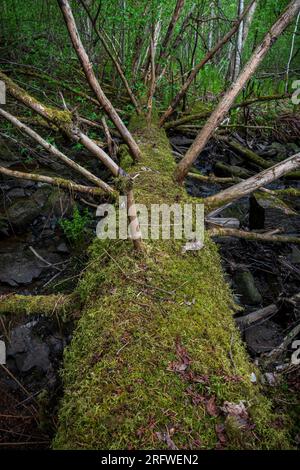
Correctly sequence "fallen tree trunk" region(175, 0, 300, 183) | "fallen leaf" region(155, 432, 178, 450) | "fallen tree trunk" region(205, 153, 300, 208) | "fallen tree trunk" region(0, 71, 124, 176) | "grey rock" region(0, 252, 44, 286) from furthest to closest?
"grey rock" region(0, 252, 44, 286), "fallen tree trunk" region(175, 0, 300, 183), "fallen tree trunk" region(205, 153, 300, 208), "fallen tree trunk" region(0, 71, 124, 176), "fallen leaf" region(155, 432, 178, 450)

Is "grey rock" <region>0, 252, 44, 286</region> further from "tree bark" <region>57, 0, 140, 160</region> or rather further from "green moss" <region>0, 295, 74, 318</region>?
"tree bark" <region>57, 0, 140, 160</region>

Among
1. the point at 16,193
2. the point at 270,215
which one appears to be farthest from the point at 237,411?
the point at 16,193

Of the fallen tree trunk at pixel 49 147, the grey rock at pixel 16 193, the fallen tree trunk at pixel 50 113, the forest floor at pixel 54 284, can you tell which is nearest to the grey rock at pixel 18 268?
the forest floor at pixel 54 284

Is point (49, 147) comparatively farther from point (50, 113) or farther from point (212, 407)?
point (212, 407)

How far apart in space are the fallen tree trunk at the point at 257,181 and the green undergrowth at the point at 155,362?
0.75 m

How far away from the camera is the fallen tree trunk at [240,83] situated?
2.66 metres

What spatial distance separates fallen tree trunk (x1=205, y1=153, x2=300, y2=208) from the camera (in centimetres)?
255

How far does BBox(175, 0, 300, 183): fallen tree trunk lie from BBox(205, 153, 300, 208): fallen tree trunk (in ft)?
1.45

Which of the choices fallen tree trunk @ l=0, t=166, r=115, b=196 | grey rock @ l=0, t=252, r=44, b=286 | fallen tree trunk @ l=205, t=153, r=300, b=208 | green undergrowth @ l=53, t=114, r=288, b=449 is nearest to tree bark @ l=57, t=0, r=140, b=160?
fallen tree trunk @ l=0, t=166, r=115, b=196

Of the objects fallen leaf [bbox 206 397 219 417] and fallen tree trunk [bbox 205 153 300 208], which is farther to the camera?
fallen tree trunk [bbox 205 153 300 208]

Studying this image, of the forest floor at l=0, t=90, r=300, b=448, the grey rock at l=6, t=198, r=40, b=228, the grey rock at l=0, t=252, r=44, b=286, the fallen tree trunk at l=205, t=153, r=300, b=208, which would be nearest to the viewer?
the forest floor at l=0, t=90, r=300, b=448

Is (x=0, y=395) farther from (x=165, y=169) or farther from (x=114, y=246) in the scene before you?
(x=165, y=169)

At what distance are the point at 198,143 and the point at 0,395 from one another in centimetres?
257

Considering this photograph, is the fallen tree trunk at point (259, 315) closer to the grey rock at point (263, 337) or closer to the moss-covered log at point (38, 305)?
the grey rock at point (263, 337)
